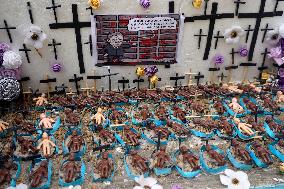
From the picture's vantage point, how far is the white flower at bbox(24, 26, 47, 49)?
405 inches

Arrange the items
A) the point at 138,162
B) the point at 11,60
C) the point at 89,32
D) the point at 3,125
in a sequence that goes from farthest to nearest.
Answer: the point at 89,32 → the point at 3,125 → the point at 11,60 → the point at 138,162

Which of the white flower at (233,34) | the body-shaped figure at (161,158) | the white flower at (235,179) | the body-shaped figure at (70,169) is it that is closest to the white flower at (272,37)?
the white flower at (233,34)

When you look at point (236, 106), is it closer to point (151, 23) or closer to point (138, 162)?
point (151, 23)

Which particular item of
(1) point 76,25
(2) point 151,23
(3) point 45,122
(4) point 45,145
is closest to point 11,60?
(3) point 45,122

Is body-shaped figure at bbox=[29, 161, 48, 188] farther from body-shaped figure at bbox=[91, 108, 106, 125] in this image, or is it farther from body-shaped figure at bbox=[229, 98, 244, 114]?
body-shaped figure at bbox=[229, 98, 244, 114]

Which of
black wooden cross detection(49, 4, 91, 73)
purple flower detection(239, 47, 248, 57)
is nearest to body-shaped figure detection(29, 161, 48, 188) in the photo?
black wooden cross detection(49, 4, 91, 73)

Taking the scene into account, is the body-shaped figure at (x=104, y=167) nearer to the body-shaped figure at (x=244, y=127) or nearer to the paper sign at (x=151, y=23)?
the body-shaped figure at (x=244, y=127)

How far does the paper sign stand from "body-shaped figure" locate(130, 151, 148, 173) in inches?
162

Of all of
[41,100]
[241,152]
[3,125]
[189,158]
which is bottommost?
[189,158]

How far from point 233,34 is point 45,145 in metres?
7.04

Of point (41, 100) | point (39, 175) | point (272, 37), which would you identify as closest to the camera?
point (39, 175)

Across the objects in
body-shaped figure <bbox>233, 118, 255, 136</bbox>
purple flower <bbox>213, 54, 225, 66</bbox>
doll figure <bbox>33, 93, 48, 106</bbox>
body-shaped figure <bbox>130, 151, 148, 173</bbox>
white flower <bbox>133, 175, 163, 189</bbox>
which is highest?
purple flower <bbox>213, 54, 225, 66</bbox>

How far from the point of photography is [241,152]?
9406 millimetres

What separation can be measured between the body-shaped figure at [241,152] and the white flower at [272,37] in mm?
4292
